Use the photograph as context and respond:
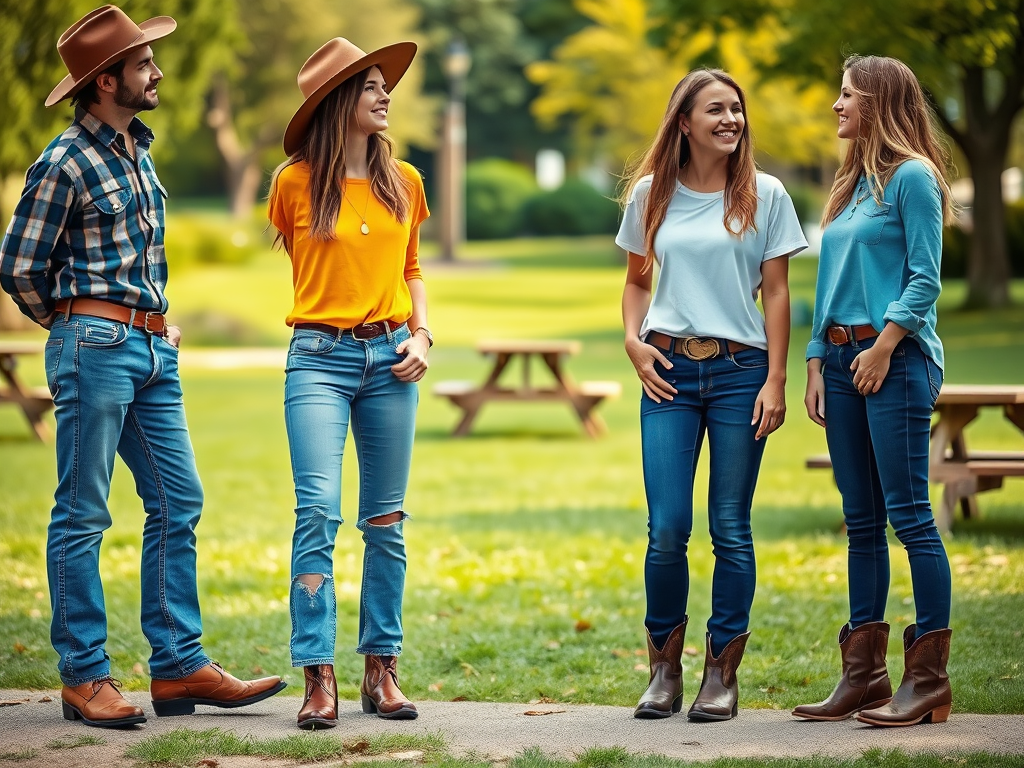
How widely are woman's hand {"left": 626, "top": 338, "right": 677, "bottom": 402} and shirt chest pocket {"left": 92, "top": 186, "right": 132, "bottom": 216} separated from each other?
172 cm

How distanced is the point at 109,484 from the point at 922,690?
275 cm

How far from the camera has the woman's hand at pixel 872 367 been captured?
171 inches

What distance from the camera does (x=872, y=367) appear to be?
4.35 metres

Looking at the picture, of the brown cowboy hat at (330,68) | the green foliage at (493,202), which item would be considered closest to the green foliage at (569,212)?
Answer: the green foliage at (493,202)

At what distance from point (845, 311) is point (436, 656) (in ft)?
7.89

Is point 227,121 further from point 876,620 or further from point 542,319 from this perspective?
point 876,620

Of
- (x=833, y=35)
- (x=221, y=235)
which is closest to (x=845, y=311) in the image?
(x=833, y=35)

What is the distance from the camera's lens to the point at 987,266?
23.2 m

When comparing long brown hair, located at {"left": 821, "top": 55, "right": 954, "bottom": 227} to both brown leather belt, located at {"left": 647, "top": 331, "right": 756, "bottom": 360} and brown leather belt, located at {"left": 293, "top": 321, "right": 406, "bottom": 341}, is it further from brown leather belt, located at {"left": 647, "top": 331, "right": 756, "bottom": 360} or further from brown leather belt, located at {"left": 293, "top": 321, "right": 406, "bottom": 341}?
brown leather belt, located at {"left": 293, "top": 321, "right": 406, "bottom": 341}

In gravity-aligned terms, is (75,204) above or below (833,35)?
below

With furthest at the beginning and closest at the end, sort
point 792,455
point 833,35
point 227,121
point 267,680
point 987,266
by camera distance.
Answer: point 227,121
point 987,266
point 833,35
point 792,455
point 267,680

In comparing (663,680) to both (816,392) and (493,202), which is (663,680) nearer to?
(816,392)

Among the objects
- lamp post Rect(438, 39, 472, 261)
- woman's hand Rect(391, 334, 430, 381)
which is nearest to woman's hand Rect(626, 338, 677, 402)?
woman's hand Rect(391, 334, 430, 381)

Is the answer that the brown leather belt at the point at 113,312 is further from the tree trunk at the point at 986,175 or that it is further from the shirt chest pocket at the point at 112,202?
the tree trunk at the point at 986,175
